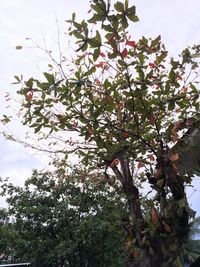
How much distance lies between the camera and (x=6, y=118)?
14.5 ft

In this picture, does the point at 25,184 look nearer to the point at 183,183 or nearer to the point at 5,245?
the point at 5,245

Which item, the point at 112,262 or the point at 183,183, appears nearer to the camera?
the point at 183,183

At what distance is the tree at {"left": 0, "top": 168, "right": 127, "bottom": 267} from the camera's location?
44.2 ft

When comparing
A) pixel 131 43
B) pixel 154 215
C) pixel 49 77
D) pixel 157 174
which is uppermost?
pixel 131 43

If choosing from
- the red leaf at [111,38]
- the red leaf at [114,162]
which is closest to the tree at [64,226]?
the red leaf at [114,162]

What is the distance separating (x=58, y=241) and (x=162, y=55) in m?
11.7

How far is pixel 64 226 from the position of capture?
14.3m

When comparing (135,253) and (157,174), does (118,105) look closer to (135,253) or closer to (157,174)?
(157,174)

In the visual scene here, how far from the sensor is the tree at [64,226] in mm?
13477

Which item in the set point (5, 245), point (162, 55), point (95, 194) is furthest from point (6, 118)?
point (5, 245)

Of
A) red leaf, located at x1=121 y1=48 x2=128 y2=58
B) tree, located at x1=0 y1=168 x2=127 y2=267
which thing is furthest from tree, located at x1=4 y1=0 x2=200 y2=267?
tree, located at x1=0 y1=168 x2=127 y2=267

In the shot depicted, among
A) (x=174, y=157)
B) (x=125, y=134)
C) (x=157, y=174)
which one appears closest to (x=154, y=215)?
(x=157, y=174)

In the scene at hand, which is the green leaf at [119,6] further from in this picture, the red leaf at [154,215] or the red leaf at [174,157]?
the red leaf at [154,215]

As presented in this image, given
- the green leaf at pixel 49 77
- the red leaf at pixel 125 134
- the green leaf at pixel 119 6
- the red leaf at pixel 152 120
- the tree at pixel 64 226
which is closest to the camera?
the green leaf at pixel 119 6
